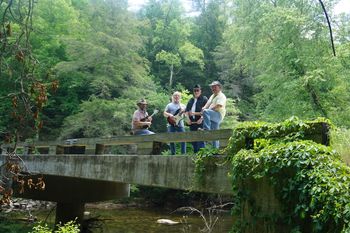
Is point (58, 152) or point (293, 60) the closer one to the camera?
point (58, 152)

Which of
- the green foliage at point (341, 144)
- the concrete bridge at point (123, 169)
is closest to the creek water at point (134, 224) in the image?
the concrete bridge at point (123, 169)

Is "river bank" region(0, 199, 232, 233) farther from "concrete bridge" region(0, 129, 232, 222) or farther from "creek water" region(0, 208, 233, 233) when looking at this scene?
"concrete bridge" region(0, 129, 232, 222)

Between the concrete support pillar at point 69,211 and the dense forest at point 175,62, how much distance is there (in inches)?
183

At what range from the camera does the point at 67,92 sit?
3038 centimetres

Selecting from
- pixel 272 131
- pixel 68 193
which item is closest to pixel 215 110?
pixel 272 131

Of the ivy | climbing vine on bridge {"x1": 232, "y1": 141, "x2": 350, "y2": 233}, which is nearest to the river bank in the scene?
the ivy

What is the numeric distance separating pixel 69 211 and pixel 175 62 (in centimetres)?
2279

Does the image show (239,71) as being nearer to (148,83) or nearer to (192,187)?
(148,83)

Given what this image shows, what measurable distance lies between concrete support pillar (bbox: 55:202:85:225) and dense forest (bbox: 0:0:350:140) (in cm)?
464

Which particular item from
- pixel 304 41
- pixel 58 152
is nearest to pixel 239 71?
pixel 304 41

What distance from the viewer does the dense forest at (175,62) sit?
18.2m

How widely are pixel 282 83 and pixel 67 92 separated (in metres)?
16.7

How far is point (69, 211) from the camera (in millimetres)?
14047

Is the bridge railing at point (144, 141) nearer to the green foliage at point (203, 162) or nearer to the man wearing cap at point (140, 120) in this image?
the green foliage at point (203, 162)
